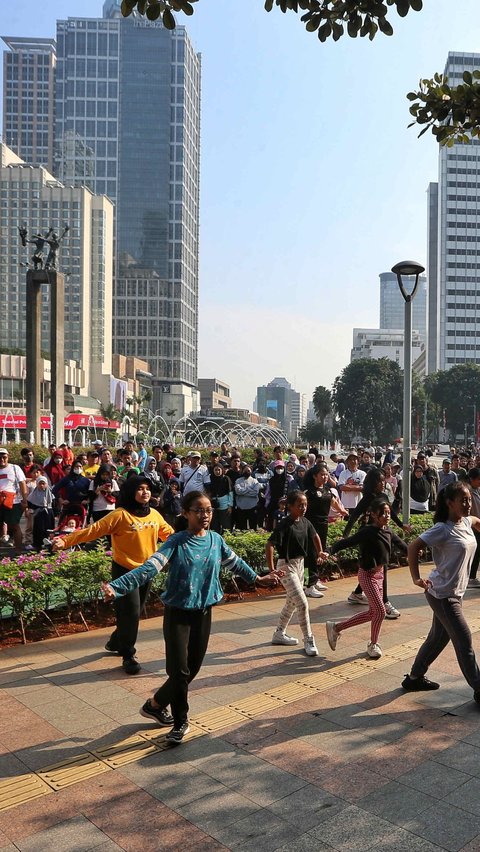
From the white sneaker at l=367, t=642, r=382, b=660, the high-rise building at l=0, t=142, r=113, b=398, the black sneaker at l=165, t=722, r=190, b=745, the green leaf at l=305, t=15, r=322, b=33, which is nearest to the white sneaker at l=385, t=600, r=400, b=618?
the white sneaker at l=367, t=642, r=382, b=660

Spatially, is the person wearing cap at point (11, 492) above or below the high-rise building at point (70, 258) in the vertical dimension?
below

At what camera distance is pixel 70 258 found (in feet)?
350

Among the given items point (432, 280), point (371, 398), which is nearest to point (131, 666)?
point (371, 398)

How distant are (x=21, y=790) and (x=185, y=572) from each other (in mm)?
1513

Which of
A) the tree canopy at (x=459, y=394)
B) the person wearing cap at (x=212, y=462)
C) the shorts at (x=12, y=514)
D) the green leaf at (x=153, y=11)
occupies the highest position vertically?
the tree canopy at (x=459, y=394)

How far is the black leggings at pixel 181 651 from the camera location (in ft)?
14.4

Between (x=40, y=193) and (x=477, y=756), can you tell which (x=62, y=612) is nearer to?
(x=477, y=756)

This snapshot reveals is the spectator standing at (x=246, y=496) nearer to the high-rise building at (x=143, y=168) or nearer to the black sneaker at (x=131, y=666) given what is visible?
the black sneaker at (x=131, y=666)

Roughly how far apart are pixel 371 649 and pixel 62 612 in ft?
10.7

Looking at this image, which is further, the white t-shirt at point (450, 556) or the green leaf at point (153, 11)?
the white t-shirt at point (450, 556)

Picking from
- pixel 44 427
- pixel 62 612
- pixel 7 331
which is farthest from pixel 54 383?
pixel 7 331

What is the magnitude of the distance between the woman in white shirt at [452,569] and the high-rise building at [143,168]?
12462cm

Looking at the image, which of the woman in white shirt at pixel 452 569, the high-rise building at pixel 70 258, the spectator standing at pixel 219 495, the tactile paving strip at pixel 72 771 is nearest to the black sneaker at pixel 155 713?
the tactile paving strip at pixel 72 771

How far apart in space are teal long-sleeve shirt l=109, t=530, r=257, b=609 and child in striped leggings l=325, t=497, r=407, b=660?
209 cm
